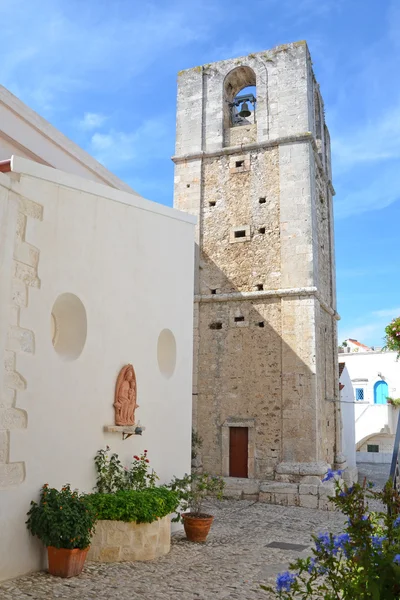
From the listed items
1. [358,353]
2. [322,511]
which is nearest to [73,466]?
[322,511]

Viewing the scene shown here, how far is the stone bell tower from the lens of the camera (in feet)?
42.9

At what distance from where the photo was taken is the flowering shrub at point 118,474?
7.04 meters

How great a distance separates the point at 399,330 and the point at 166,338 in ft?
13.2

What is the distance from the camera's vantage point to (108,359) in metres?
7.44

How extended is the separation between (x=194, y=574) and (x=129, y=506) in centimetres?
110

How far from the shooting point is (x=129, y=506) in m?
6.49

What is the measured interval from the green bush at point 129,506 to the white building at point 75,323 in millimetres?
416

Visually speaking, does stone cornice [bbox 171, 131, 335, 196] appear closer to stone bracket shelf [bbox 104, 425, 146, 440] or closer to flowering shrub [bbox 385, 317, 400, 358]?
flowering shrub [bbox 385, 317, 400, 358]

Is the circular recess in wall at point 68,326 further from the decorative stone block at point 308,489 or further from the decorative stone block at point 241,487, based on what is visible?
the decorative stone block at point 308,489

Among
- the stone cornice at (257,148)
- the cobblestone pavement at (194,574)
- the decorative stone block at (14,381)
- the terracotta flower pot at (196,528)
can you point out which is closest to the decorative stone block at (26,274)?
the decorative stone block at (14,381)

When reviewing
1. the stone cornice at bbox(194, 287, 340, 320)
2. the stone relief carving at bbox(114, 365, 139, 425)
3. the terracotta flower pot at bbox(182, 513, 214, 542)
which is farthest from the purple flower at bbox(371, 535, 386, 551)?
the stone cornice at bbox(194, 287, 340, 320)

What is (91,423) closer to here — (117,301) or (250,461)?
(117,301)

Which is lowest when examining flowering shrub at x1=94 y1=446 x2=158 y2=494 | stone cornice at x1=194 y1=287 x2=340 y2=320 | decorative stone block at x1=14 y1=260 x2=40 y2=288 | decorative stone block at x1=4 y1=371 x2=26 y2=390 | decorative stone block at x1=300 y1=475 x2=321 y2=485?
decorative stone block at x1=300 y1=475 x2=321 y2=485

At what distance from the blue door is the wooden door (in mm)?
19253
